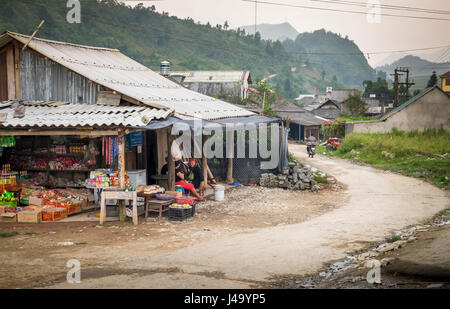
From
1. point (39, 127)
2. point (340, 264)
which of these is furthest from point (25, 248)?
point (340, 264)

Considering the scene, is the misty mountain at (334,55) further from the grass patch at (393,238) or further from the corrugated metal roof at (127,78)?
the grass patch at (393,238)

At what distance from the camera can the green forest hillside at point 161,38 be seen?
5841 cm

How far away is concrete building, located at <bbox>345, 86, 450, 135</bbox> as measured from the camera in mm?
32344

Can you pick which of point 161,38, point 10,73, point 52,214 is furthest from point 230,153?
point 161,38

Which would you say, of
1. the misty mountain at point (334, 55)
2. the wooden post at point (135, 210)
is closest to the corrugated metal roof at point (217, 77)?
the wooden post at point (135, 210)

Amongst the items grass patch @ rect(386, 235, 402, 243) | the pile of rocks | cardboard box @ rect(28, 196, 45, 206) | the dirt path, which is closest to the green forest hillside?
the pile of rocks

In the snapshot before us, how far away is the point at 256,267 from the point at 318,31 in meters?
182

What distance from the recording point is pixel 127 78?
48.8ft

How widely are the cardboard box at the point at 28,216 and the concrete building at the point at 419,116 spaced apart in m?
26.7

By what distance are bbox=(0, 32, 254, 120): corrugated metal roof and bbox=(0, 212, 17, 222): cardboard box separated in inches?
164

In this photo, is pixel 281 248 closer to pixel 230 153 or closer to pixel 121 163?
pixel 121 163

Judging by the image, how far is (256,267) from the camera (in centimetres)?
741

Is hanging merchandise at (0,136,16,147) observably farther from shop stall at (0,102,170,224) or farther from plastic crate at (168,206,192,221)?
plastic crate at (168,206,192,221)
